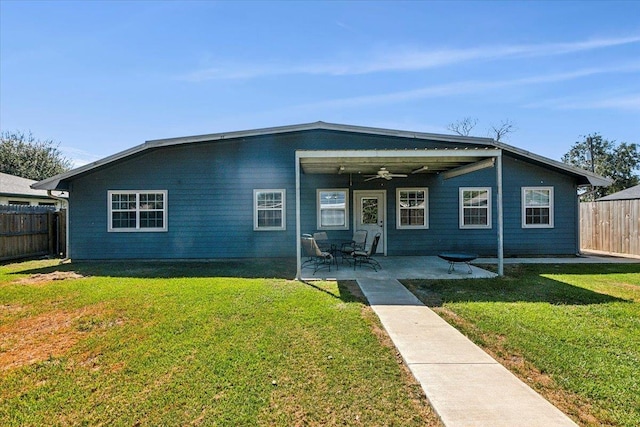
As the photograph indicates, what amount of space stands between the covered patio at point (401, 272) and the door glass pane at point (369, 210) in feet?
5.31

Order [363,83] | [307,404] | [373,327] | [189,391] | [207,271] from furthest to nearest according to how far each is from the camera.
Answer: [363,83], [207,271], [373,327], [189,391], [307,404]

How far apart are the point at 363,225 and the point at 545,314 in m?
6.12

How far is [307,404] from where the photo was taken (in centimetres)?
242

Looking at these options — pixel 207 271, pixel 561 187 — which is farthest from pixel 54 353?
pixel 561 187

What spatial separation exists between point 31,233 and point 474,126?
31631 mm

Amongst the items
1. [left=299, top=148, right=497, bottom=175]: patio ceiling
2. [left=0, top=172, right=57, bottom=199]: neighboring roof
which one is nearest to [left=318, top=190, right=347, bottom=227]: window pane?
[left=299, top=148, right=497, bottom=175]: patio ceiling

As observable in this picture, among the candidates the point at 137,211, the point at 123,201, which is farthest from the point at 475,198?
the point at 123,201

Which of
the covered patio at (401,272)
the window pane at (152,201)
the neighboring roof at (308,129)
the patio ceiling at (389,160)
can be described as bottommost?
the covered patio at (401,272)

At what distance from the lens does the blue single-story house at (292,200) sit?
9.87 meters

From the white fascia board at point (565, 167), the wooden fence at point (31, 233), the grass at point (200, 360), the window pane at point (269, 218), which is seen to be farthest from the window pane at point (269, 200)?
the wooden fence at point (31, 233)

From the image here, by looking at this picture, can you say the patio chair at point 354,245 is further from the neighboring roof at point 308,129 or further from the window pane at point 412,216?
the neighboring roof at point 308,129

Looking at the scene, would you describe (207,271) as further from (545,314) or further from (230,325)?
(545,314)

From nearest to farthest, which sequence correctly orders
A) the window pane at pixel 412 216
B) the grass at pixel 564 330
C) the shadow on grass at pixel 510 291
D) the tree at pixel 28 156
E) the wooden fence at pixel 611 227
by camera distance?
the grass at pixel 564 330, the shadow on grass at pixel 510 291, the window pane at pixel 412 216, the wooden fence at pixel 611 227, the tree at pixel 28 156

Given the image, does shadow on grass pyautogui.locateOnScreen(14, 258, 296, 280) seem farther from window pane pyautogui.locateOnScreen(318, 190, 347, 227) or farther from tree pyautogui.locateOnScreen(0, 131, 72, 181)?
tree pyautogui.locateOnScreen(0, 131, 72, 181)
